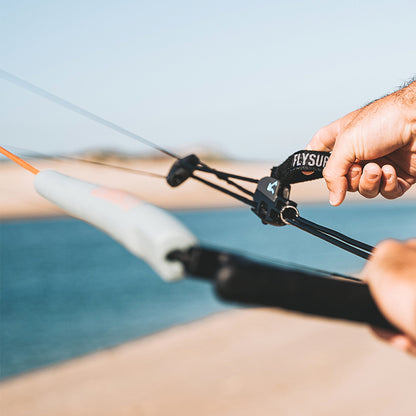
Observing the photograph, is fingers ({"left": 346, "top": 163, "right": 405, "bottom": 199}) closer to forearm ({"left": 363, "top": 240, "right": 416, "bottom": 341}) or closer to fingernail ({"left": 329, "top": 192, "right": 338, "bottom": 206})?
fingernail ({"left": 329, "top": 192, "right": 338, "bottom": 206})

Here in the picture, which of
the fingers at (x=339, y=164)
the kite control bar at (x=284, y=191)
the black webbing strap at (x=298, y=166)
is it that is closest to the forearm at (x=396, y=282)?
the kite control bar at (x=284, y=191)

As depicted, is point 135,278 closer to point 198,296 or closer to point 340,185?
point 198,296

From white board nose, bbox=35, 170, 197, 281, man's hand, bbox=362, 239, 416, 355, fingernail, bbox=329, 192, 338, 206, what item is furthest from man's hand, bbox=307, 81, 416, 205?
man's hand, bbox=362, 239, 416, 355

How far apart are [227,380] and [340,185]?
19.2 feet

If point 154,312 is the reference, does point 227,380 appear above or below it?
below

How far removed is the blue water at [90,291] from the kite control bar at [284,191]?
3.32 meters

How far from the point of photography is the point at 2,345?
11.6m

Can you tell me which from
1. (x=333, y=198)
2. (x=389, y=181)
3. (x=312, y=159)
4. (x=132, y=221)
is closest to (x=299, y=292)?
(x=132, y=221)

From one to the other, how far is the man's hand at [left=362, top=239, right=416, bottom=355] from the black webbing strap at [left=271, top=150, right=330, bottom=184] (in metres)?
0.82

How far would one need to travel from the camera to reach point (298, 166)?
1.53 metres

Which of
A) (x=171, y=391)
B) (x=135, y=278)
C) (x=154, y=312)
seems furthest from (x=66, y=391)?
(x=135, y=278)

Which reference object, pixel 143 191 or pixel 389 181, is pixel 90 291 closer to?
pixel 389 181

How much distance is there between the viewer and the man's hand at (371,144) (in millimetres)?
1725

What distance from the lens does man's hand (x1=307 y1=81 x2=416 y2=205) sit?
5.66 feet
